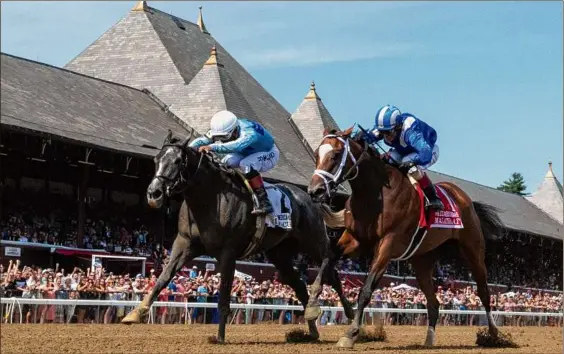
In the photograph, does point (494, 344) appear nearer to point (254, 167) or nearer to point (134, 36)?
point (254, 167)

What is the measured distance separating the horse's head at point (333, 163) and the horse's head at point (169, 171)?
1.34 metres

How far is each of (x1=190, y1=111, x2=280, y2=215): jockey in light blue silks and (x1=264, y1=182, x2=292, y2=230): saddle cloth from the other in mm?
144

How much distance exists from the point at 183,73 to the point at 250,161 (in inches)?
1251

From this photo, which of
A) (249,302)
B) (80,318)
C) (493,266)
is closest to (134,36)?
(493,266)

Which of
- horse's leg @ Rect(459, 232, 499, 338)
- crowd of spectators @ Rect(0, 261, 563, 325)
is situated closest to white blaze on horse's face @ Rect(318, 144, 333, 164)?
horse's leg @ Rect(459, 232, 499, 338)

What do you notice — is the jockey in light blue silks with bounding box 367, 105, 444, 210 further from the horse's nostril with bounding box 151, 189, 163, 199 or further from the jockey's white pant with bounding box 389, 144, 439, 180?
the horse's nostril with bounding box 151, 189, 163, 199

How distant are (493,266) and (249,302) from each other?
2725 cm

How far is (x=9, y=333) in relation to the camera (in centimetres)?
1131

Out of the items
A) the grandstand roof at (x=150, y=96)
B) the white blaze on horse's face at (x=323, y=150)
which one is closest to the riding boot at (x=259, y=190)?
the white blaze on horse's face at (x=323, y=150)

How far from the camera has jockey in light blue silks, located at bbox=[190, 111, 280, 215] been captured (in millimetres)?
10453

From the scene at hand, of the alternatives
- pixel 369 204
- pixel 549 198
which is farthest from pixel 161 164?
pixel 549 198

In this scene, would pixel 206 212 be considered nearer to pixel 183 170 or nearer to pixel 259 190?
pixel 183 170

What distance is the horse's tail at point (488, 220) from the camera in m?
12.9

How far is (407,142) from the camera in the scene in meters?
10.6
